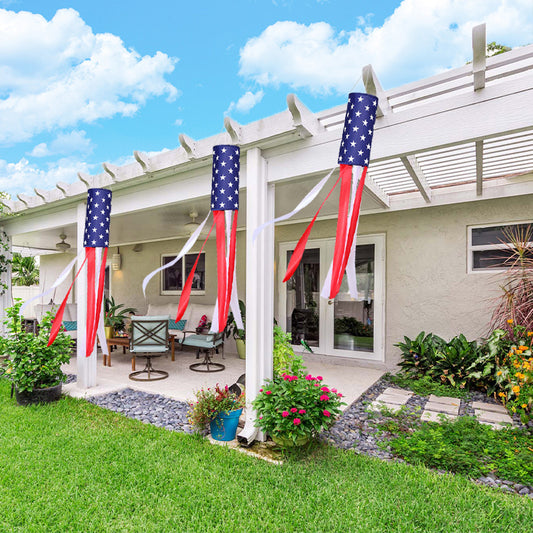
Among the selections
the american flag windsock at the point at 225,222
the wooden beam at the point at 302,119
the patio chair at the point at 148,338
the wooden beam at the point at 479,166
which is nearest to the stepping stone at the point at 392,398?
the american flag windsock at the point at 225,222

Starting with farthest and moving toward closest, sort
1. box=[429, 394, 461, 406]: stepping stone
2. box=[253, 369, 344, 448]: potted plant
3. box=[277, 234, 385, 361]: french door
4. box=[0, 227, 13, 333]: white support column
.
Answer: box=[0, 227, 13, 333]: white support column, box=[277, 234, 385, 361]: french door, box=[429, 394, 461, 406]: stepping stone, box=[253, 369, 344, 448]: potted plant

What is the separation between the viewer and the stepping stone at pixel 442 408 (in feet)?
12.4

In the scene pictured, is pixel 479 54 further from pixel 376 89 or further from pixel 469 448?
pixel 469 448

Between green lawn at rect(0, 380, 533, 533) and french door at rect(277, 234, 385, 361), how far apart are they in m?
3.09

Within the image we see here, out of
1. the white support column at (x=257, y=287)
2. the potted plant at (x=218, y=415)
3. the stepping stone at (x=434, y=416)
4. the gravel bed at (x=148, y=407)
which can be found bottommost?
the gravel bed at (x=148, y=407)

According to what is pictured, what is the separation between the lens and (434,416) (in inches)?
144

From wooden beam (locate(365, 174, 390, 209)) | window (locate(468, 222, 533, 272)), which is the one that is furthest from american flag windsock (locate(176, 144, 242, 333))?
window (locate(468, 222, 533, 272))

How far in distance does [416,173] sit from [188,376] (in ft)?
12.9

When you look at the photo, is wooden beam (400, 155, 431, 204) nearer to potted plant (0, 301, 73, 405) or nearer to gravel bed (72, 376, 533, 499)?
gravel bed (72, 376, 533, 499)

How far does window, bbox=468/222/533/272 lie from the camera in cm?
475

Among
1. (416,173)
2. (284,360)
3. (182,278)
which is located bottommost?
(284,360)

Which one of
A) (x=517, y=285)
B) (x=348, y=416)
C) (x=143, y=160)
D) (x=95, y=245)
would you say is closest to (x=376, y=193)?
(x=517, y=285)

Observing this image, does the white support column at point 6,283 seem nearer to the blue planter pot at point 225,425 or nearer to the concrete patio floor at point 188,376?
the concrete patio floor at point 188,376

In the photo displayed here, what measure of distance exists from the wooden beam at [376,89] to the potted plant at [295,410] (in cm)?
209
